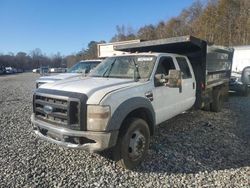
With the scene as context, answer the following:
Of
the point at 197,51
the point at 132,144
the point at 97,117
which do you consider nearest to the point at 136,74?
the point at 132,144

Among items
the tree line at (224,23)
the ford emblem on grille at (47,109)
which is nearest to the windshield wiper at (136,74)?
the ford emblem on grille at (47,109)

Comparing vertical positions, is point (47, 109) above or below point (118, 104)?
below

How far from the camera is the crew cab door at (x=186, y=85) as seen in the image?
5.86 m

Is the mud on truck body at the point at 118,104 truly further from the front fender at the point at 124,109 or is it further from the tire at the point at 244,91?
the tire at the point at 244,91

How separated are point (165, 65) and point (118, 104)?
200cm

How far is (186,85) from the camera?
598 cm

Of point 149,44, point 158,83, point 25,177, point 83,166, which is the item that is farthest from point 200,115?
point 25,177

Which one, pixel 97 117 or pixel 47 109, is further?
pixel 47 109

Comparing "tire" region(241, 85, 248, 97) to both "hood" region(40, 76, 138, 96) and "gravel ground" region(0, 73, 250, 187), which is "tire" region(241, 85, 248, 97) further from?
"hood" region(40, 76, 138, 96)

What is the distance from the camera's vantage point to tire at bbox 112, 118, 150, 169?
160 inches

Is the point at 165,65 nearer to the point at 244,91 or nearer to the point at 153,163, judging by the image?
the point at 153,163

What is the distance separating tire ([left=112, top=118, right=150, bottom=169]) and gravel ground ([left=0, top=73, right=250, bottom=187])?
17 cm

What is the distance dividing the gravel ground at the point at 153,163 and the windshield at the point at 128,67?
5.08 ft

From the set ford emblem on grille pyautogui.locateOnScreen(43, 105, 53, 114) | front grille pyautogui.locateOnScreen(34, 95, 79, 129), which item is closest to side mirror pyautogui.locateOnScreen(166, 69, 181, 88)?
front grille pyautogui.locateOnScreen(34, 95, 79, 129)
